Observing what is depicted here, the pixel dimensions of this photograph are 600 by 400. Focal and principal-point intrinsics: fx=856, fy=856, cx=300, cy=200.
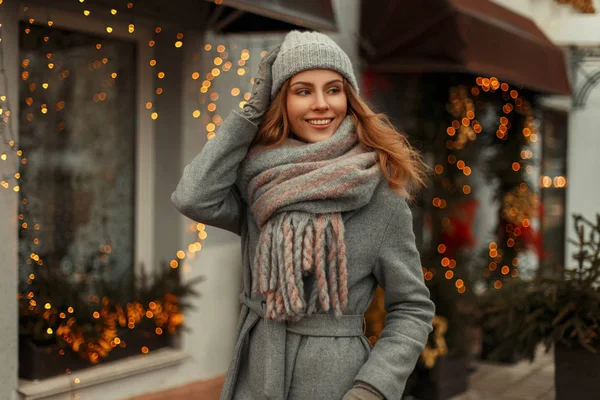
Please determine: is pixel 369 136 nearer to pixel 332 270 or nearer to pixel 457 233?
pixel 332 270

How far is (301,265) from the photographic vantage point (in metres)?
2.42

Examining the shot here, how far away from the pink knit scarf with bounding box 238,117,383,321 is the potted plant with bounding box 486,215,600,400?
263cm

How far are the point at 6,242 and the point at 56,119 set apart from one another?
1.01 metres

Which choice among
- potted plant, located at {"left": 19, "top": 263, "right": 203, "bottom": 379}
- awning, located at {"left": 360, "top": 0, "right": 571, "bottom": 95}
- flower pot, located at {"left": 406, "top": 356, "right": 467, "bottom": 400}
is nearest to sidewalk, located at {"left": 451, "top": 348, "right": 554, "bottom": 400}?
flower pot, located at {"left": 406, "top": 356, "right": 467, "bottom": 400}

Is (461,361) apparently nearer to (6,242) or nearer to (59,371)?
(59,371)

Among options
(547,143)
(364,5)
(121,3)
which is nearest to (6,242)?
(121,3)

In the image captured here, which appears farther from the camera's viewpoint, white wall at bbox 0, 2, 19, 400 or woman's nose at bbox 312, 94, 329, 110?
white wall at bbox 0, 2, 19, 400

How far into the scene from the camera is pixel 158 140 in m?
5.41

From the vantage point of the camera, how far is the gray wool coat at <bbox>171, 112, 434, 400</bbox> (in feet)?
8.01

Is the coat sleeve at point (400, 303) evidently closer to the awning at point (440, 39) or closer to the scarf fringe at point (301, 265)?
the scarf fringe at point (301, 265)

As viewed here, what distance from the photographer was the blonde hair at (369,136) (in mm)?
2512

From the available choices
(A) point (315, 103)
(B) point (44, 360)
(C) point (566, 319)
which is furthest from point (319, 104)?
(C) point (566, 319)

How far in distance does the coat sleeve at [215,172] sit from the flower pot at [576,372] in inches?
120

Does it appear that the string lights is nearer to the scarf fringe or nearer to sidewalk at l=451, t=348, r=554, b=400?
the scarf fringe
